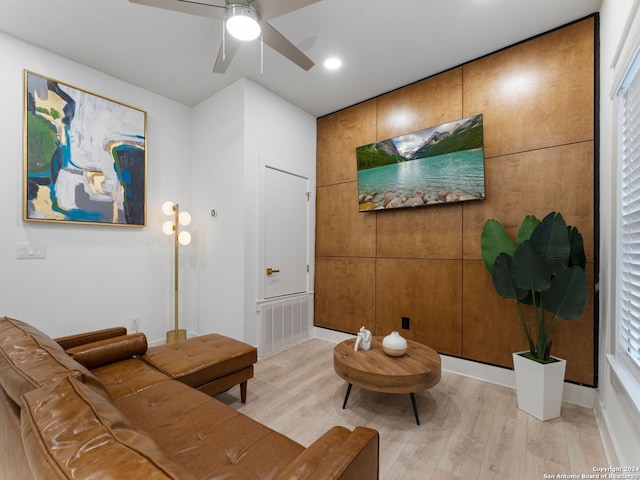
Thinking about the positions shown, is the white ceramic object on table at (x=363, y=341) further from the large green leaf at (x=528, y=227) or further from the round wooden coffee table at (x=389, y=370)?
the large green leaf at (x=528, y=227)

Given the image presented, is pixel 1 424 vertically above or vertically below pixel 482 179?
below

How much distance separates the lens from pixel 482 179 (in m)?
2.84

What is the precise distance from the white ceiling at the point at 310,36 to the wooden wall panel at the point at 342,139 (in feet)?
1.41

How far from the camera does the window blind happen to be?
1.62 meters

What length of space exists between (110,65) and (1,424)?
11.4 feet

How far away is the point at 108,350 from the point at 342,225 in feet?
9.34

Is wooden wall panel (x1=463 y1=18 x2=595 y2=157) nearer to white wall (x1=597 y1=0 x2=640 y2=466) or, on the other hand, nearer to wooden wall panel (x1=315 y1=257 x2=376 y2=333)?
white wall (x1=597 y1=0 x2=640 y2=466)

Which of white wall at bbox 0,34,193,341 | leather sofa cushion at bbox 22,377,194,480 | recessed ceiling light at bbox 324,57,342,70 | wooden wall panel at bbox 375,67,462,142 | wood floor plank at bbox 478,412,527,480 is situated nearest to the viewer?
leather sofa cushion at bbox 22,377,194,480

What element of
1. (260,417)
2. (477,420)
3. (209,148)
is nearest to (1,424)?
(260,417)

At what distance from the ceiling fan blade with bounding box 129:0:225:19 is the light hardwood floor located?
2951mm

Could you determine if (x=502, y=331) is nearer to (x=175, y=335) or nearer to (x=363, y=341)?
(x=363, y=341)

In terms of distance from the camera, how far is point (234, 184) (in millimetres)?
3477

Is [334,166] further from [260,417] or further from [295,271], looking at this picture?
[260,417]

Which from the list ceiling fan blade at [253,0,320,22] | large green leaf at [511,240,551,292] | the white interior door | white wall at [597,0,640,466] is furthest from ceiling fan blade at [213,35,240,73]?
large green leaf at [511,240,551,292]
